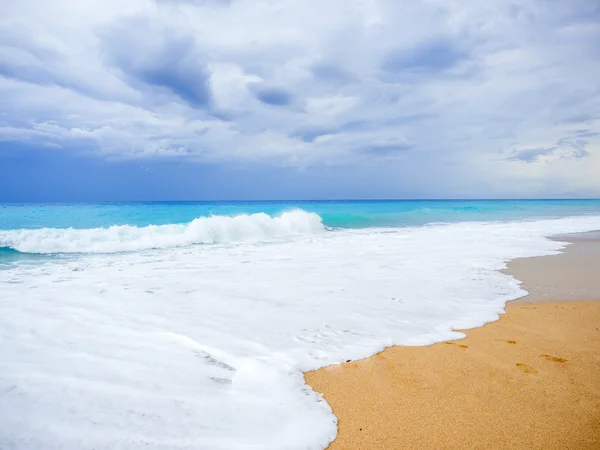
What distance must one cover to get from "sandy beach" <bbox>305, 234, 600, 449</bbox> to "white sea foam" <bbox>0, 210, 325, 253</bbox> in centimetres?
1074

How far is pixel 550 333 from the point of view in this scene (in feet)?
13.7

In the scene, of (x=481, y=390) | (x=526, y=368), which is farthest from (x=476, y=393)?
(x=526, y=368)

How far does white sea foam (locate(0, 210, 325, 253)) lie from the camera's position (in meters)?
12.1

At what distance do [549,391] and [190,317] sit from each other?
388cm

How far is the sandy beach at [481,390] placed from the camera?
7.82ft

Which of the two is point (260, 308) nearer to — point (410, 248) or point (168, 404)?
point (168, 404)

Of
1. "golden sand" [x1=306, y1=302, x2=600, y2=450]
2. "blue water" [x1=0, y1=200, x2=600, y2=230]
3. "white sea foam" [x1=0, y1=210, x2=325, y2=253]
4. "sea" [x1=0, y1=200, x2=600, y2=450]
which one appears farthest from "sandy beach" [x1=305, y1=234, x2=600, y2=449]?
"blue water" [x1=0, y1=200, x2=600, y2=230]

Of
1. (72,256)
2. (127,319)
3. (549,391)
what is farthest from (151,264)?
(549,391)

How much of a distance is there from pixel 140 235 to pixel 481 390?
47.0 feet

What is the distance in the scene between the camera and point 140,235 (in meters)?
Result: 14.7

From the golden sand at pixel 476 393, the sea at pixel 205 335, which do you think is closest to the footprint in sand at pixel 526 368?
the golden sand at pixel 476 393

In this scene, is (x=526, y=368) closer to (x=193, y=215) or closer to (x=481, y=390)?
(x=481, y=390)

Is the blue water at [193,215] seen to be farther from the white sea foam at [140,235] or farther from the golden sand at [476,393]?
the golden sand at [476,393]

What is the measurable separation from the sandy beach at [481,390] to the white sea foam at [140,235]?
10.7 m
